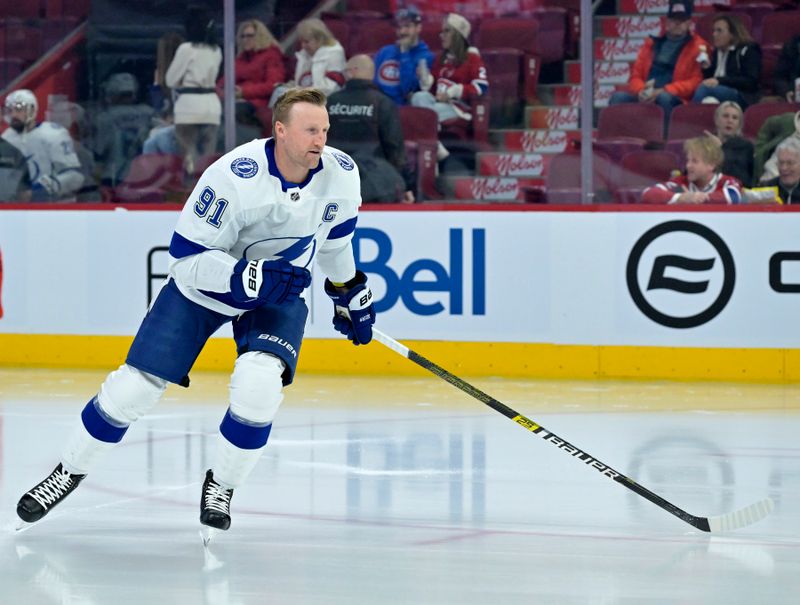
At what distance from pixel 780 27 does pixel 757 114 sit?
0.41m

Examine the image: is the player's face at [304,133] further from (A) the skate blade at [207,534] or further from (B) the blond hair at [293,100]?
(A) the skate blade at [207,534]

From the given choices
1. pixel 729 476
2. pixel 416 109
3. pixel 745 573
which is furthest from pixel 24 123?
pixel 745 573

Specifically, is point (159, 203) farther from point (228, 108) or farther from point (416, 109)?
point (416, 109)

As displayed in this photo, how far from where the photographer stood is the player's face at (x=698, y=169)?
6.91 metres

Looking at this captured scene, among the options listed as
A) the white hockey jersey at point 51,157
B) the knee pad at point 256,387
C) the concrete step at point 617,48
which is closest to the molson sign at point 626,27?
the concrete step at point 617,48

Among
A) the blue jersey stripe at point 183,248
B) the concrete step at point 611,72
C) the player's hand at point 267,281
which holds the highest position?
the concrete step at point 611,72

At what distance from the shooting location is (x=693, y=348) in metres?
6.93

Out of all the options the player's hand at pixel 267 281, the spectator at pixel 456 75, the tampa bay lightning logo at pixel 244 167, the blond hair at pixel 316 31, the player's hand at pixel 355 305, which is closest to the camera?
the player's hand at pixel 267 281

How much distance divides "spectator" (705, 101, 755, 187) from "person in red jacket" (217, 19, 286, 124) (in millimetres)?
2179

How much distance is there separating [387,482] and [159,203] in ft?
10.8

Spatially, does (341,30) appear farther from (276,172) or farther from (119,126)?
(276,172)

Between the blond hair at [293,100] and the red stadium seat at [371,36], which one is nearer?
the blond hair at [293,100]

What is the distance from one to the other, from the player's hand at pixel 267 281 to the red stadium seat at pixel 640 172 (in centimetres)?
338

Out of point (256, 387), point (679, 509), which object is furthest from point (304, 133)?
point (679, 509)
